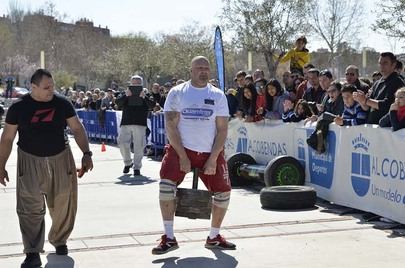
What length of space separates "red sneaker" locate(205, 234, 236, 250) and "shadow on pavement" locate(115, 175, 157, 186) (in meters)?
5.14

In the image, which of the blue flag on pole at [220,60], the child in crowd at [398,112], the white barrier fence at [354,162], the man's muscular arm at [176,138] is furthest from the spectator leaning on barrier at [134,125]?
the man's muscular arm at [176,138]

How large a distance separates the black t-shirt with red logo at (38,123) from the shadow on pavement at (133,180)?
17.4ft

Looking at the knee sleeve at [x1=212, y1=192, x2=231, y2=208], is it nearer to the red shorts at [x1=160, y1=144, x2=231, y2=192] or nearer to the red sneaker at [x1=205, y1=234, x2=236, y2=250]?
the red shorts at [x1=160, y1=144, x2=231, y2=192]

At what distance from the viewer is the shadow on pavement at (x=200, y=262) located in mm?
5660

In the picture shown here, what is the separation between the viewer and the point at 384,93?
309 inches

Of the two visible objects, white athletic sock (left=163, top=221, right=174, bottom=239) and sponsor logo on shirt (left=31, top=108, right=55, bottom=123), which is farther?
white athletic sock (left=163, top=221, right=174, bottom=239)

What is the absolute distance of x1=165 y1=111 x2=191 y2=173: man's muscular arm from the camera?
603 cm

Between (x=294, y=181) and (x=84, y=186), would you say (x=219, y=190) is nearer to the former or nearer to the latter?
(x=294, y=181)

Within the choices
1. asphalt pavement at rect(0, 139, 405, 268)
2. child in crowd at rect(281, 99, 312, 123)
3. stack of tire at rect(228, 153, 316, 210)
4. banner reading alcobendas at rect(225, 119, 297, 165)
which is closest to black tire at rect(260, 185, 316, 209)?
stack of tire at rect(228, 153, 316, 210)

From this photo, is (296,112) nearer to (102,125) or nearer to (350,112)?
(350,112)

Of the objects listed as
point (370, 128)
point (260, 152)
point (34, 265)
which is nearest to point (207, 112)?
point (34, 265)

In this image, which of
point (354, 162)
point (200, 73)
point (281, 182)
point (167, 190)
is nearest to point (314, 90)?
point (281, 182)

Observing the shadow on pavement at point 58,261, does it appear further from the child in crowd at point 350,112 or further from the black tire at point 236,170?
the black tire at point 236,170

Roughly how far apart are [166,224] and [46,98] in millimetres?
1600
